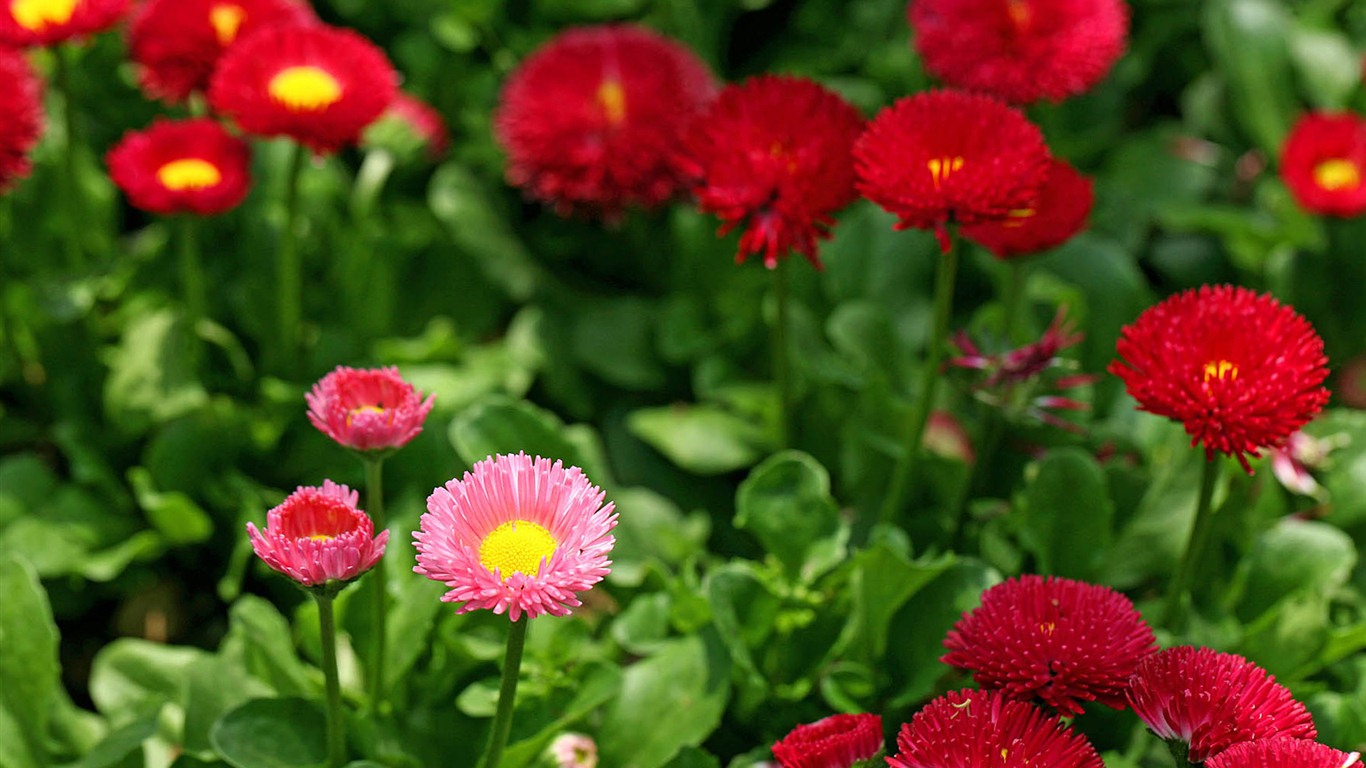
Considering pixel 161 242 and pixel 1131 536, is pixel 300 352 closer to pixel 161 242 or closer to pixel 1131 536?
pixel 161 242

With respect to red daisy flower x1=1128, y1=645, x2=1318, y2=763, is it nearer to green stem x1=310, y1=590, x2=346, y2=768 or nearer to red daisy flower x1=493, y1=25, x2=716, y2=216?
green stem x1=310, y1=590, x2=346, y2=768

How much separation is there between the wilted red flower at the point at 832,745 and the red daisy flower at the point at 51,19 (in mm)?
1385

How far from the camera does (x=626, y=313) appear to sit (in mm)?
2385

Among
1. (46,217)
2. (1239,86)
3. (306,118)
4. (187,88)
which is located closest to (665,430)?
(306,118)

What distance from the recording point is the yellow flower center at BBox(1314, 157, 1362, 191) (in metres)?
2.37

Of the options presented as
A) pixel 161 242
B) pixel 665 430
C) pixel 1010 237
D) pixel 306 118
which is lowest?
pixel 665 430

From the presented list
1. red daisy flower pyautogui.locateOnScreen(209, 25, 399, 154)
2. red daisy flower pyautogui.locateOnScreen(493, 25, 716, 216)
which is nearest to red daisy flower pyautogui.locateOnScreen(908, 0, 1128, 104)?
red daisy flower pyautogui.locateOnScreen(493, 25, 716, 216)

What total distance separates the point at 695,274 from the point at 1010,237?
76 centimetres

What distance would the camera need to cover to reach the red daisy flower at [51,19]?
188cm

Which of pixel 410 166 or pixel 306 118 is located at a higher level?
pixel 306 118

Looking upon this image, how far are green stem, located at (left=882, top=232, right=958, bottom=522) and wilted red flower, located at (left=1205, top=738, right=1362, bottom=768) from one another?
0.57m

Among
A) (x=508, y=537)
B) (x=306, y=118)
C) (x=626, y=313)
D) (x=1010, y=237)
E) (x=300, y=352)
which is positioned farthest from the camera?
(x=626, y=313)

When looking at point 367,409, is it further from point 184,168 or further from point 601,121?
point 601,121

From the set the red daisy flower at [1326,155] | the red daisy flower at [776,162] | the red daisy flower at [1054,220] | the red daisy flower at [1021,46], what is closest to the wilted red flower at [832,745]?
the red daisy flower at [776,162]
